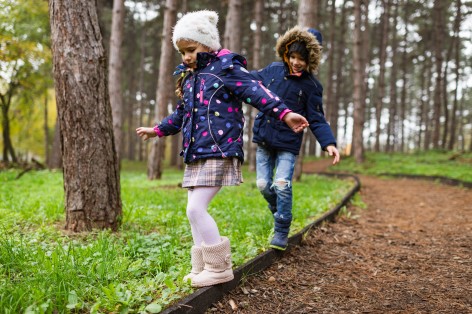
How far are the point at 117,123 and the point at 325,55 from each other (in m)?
26.5

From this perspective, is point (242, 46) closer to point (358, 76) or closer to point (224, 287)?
point (358, 76)

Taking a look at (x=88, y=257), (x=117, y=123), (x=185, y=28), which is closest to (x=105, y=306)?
(x=88, y=257)

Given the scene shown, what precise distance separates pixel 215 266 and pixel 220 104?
123 cm

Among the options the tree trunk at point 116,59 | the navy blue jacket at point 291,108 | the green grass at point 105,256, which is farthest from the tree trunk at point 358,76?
the navy blue jacket at point 291,108

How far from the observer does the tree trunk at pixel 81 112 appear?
14.5 feet

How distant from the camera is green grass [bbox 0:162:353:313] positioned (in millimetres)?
2508

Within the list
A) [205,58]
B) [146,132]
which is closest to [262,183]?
[146,132]

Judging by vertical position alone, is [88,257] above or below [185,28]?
below

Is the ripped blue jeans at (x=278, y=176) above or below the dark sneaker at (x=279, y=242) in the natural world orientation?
above

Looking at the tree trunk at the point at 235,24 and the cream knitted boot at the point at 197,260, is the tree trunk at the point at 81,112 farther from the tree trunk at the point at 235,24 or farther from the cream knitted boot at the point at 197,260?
the tree trunk at the point at 235,24

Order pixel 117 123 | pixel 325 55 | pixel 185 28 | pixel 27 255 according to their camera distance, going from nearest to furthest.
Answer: pixel 185 28 → pixel 27 255 → pixel 117 123 → pixel 325 55

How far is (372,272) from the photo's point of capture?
4.21m

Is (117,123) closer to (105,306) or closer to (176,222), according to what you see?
(176,222)

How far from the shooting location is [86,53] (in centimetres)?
447
